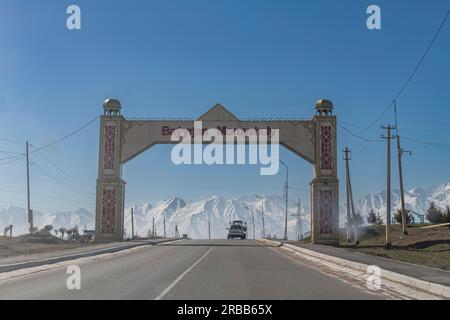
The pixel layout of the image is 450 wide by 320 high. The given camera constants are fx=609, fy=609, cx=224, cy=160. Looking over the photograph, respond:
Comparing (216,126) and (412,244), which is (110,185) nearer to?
(216,126)

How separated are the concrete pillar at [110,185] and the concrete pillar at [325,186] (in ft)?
49.0

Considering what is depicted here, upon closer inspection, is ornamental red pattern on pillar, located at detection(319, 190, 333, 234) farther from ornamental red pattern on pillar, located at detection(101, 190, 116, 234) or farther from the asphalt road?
the asphalt road

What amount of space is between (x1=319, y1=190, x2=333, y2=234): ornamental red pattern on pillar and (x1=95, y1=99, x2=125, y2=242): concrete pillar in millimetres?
15353

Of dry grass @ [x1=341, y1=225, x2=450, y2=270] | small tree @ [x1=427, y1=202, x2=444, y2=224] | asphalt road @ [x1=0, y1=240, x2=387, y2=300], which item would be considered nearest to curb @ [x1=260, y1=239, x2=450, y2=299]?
asphalt road @ [x1=0, y1=240, x2=387, y2=300]

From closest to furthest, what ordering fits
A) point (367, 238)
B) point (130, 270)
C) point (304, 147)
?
point (130, 270) → point (304, 147) → point (367, 238)

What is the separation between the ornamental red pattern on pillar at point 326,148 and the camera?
46062mm

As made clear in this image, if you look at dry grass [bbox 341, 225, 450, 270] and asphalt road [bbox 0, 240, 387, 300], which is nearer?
asphalt road [bbox 0, 240, 387, 300]

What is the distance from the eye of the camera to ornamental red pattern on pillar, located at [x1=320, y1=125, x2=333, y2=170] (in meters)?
46.1

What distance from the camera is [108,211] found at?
47.2m
